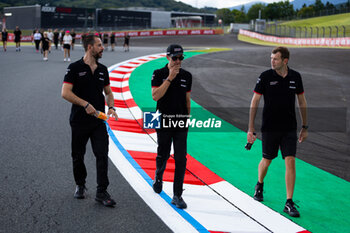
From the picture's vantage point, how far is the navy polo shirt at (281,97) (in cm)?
486

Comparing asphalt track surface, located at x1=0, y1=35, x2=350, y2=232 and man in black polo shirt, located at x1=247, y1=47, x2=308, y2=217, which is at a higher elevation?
man in black polo shirt, located at x1=247, y1=47, x2=308, y2=217

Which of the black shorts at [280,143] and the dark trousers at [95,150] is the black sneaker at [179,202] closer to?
the dark trousers at [95,150]

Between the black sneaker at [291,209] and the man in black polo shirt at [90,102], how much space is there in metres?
2.01

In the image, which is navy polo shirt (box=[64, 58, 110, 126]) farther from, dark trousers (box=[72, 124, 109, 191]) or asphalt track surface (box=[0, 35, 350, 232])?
asphalt track surface (box=[0, 35, 350, 232])

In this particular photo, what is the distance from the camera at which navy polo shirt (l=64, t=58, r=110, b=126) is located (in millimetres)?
4699

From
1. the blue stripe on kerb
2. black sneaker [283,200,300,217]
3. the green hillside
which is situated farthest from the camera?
the green hillside

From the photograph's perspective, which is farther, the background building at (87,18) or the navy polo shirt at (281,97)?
the background building at (87,18)

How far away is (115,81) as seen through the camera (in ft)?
49.1

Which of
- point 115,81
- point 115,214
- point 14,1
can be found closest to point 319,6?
point 14,1

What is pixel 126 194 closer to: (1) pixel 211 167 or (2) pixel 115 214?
(2) pixel 115 214

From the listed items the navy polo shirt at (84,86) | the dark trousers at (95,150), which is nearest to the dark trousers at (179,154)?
the dark trousers at (95,150)

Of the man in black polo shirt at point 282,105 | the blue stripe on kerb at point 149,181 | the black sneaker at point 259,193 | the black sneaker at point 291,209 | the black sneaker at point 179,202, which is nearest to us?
the blue stripe on kerb at point 149,181

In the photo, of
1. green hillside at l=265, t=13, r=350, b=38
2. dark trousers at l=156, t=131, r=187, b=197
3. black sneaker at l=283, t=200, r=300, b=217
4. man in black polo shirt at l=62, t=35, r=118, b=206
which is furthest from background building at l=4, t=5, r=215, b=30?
black sneaker at l=283, t=200, r=300, b=217

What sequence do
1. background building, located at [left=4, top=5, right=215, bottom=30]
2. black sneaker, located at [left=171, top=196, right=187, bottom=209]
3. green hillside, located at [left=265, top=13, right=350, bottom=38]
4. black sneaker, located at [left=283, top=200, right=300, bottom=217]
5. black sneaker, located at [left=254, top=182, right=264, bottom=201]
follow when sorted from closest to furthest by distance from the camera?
1. black sneaker, located at [left=283, top=200, right=300, bottom=217]
2. black sneaker, located at [left=171, top=196, right=187, bottom=209]
3. black sneaker, located at [left=254, top=182, right=264, bottom=201]
4. green hillside, located at [left=265, top=13, right=350, bottom=38]
5. background building, located at [left=4, top=5, right=215, bottom=30]
